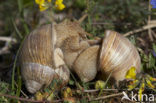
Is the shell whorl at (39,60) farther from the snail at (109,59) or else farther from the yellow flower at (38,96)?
the snail at (109,59)

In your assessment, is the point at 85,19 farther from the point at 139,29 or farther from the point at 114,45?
the point at 114,45

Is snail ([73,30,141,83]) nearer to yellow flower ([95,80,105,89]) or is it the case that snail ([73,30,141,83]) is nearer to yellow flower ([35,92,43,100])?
yellow flower ([95,80,105,89])

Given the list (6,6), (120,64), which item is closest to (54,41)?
(120,64)

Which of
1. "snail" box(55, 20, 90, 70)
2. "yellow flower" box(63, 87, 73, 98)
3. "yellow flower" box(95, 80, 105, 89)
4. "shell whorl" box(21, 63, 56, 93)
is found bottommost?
"yellow flower" box(63, 87, 73, 98)

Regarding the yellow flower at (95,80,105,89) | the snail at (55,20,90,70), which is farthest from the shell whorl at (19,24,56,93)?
the yellow flower at (95,80,105,89)

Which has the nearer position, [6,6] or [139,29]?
[139,29]
